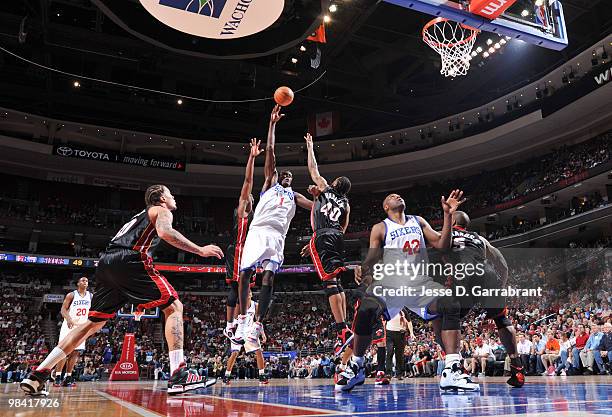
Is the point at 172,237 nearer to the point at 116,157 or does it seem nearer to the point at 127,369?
the point at 127,369

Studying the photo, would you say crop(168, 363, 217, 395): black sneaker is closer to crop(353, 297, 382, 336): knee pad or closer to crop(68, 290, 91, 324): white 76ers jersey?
crop(353, 297, 382, 336): knee pad

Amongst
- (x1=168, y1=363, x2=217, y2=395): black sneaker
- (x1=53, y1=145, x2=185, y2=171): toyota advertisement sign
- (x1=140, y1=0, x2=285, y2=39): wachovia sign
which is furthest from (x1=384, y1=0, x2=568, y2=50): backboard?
(x1=53, y1=145, x2=185, y2=171): toyota advertisement sign

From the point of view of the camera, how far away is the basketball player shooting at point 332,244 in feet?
20.1

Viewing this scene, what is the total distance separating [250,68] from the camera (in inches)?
863

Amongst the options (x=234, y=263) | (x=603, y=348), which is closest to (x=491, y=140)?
(x=603, y=348)

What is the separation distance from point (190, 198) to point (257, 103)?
8.97 metres

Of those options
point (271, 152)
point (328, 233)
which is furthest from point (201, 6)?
point (328, 233)

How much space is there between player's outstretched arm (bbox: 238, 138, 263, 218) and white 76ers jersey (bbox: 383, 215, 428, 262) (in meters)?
1.89

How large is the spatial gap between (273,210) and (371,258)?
1900mm

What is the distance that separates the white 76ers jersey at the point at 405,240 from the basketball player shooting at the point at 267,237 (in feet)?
5.19

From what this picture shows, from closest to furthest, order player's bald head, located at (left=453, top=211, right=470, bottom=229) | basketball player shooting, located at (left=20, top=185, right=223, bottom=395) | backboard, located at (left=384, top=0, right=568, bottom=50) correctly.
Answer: basketball player shooting, located at (left=20, top=185, right=223, bottom=395)
player's bald head, located at (left=453, top=211, right=470, bottom=229)
backboard, located at (left=384, top=0, right=568, bottom=50)

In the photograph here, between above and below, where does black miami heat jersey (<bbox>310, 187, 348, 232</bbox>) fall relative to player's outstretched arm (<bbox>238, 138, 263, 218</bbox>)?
below

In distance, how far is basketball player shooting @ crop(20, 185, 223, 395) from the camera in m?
4.20

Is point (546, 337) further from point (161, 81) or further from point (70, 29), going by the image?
point (161, 81)
